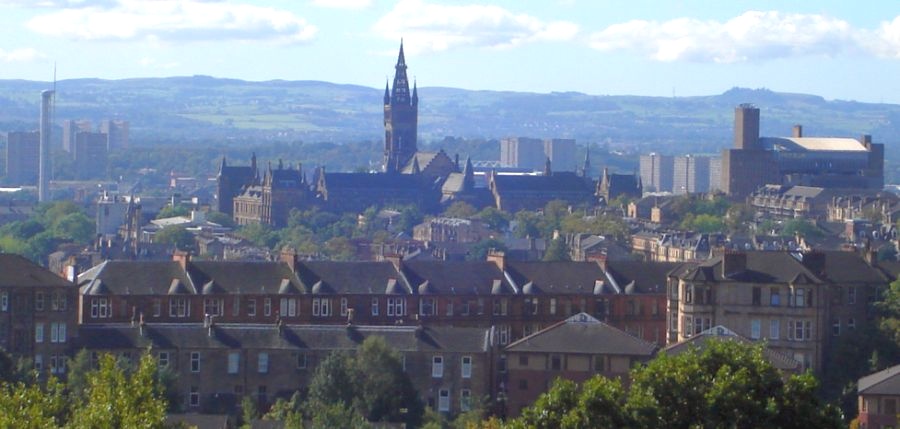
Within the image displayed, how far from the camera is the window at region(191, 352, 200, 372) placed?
239 feet

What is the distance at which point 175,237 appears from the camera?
156375mm

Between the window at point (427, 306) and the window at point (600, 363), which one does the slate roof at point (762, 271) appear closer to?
the window at point (600, 363)

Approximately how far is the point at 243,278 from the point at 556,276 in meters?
10.8

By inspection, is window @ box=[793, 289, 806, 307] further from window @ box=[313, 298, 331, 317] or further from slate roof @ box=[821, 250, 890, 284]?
window @ box=[313, 298, 331, 317]

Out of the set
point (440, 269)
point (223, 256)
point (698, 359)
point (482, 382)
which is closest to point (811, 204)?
point (223, 256)

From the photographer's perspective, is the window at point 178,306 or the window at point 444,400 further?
the window at point 178,306

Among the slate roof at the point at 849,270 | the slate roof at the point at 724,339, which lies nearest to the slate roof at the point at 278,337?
the slate roof at the point at 724,339

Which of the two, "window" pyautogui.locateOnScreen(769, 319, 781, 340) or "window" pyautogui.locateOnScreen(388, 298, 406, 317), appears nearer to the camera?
"window" pyautogui.locateOnScreen(769, 319, 781, 340)

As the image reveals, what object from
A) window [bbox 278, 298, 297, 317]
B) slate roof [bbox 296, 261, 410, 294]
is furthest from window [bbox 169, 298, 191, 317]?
slate roof [bbox 296, 261, 410, 294]

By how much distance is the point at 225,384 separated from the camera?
72.8 meters

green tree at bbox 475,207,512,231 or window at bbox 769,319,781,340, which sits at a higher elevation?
window at bbox 769,319,781,340

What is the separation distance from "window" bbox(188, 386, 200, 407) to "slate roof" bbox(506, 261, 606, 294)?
53.1ft

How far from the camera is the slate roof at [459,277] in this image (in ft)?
280

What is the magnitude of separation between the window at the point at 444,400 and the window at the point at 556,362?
313 centimetres
